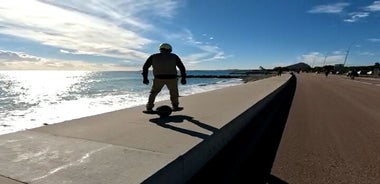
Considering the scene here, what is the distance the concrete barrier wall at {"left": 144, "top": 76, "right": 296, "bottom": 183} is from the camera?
13.1 feet

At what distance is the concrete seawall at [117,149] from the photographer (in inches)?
133

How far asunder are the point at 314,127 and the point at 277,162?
370 cm

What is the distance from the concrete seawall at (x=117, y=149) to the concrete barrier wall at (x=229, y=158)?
14mm

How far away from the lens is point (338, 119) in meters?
9.79

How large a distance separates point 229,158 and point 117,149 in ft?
6.34

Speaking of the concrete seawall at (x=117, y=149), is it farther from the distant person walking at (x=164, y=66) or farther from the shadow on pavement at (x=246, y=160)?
the distant person walking at (x=164, y=66)

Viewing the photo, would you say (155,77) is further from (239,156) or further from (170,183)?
(170,183)

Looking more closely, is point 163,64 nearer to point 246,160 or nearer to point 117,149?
point 246,160

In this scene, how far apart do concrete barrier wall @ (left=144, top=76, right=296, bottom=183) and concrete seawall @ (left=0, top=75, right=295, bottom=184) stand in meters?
0.01

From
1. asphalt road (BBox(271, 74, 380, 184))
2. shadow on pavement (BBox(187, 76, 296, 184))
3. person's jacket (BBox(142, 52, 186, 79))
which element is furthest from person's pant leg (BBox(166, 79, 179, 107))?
asphalt road (BBox(271, 74, 380, 184))

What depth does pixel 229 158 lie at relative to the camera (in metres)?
5.38

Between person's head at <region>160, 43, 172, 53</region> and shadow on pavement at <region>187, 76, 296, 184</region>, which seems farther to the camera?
person's head at <region>160, 43, 172, 53</region>

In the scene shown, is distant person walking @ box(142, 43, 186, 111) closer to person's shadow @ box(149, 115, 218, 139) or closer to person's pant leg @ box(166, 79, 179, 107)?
person's pant leg @ box(166, 79, 179, 107)

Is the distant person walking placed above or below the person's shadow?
above
